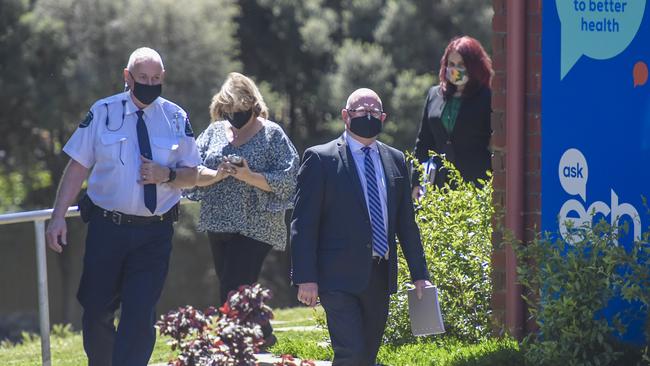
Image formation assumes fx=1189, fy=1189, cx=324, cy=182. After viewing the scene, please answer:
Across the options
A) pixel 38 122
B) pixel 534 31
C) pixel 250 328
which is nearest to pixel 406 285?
pixel 534 31

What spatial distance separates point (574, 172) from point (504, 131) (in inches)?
22.7

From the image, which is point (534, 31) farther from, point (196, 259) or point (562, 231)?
point (196, 259)

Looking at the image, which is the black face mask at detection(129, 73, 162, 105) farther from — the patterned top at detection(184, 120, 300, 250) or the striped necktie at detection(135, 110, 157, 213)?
the patterned top at detection(184, 120, 300, 250)

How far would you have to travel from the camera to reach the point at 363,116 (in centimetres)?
597

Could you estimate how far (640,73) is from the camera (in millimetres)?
6184

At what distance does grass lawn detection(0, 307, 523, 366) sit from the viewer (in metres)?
6.47

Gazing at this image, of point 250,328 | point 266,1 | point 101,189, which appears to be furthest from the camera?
point 266,1

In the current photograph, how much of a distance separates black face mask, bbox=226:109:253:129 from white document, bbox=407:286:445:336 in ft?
6.07

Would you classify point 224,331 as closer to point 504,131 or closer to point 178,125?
point 178,125

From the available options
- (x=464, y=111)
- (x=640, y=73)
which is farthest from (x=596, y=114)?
(x=464, y=111)

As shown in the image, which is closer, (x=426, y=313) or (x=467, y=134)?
(x=426, y=313)

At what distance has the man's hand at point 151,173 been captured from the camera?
20.5 ft

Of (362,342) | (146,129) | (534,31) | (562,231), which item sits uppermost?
(534,31)

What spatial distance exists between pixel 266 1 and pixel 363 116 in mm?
24002
